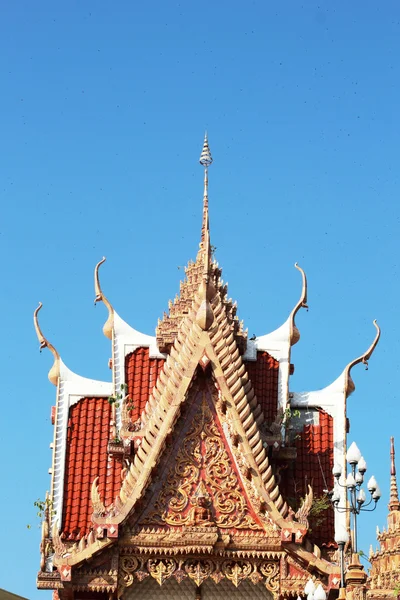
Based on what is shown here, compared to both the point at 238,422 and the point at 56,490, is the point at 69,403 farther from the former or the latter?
the point at 238,422

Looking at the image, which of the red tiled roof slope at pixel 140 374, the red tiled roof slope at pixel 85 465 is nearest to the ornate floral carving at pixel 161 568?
the red tiled roof slope at pixel 85 465

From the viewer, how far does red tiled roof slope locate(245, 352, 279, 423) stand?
89.0 feet

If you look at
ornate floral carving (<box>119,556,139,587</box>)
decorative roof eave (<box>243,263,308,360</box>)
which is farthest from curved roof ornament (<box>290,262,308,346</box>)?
ornate floral carving (<box>119,556,139,587</box>)

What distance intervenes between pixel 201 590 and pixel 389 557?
10.9m

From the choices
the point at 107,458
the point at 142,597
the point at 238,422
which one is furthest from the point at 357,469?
the point at 107,458

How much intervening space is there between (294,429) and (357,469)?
6937mm

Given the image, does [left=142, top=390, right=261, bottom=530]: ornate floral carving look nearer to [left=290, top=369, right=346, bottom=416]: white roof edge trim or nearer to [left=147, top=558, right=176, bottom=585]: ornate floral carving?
[left=147, top=558, right=176, bottom=585]: ornate floral carving

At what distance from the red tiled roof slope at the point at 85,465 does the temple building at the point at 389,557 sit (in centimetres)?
827

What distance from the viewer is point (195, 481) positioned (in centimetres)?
2411

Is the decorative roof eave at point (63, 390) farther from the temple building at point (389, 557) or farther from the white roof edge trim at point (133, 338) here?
the temple building at point (389, 557)

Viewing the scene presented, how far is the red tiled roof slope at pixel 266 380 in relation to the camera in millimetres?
27125

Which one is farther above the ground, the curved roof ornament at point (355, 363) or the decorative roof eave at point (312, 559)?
the curved roof ornament at point (355, 363)

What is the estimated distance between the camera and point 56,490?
25.8m

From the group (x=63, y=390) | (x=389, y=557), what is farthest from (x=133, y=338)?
(x=389, y=557)
